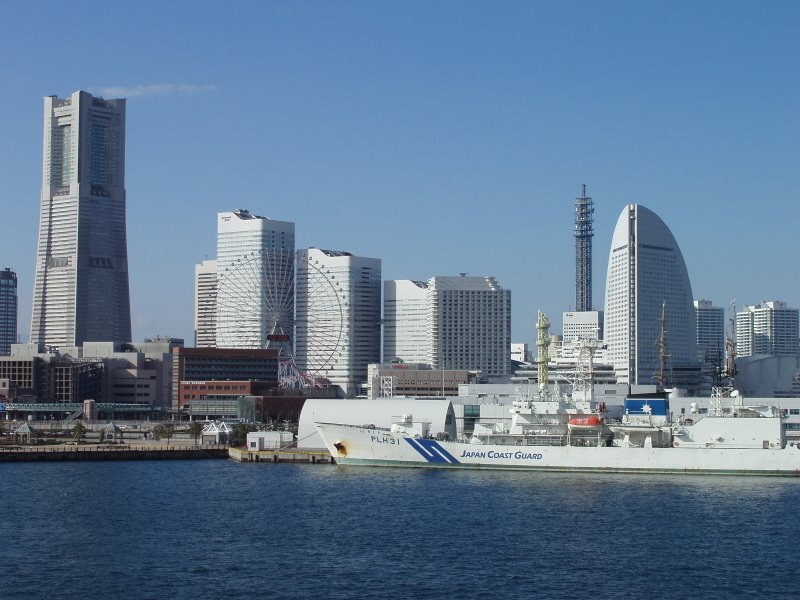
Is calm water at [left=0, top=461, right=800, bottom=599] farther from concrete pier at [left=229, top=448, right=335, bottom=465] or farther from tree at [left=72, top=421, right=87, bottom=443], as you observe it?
tree at [left=72, top=421, right=87, bottom=443]

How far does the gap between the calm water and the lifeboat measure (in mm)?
5151

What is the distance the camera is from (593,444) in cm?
7888

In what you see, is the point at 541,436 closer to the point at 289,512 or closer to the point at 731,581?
the point at 289,512

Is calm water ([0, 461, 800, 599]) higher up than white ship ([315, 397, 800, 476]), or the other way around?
white ship ([315, 397, 800, 476])

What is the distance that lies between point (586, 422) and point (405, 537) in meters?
29.0

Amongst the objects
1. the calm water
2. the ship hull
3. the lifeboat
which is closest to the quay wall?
the ship hull

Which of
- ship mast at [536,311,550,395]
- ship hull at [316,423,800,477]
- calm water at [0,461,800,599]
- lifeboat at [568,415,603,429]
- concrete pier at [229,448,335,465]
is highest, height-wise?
ship mast at [536,311,550,395]

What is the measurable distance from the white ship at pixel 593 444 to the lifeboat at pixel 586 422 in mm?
65

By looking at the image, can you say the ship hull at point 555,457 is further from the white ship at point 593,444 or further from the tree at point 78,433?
the tree at point 78,433

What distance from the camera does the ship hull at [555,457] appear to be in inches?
2963

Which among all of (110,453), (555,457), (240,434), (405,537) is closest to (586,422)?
(555,457)

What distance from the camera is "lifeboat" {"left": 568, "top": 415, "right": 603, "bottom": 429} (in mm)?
78625

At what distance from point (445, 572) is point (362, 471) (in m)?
35.4

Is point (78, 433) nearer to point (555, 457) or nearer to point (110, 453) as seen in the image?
point (110, 453)
